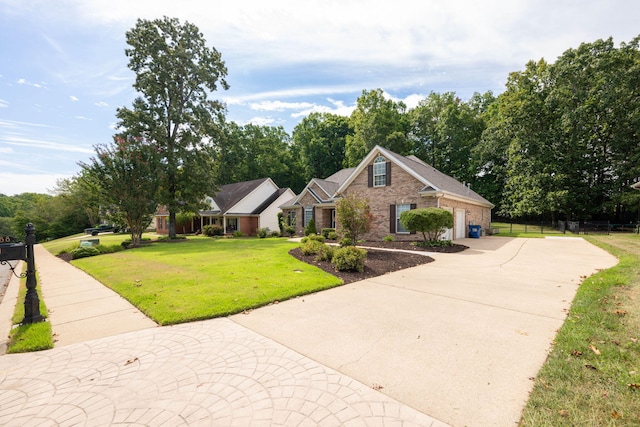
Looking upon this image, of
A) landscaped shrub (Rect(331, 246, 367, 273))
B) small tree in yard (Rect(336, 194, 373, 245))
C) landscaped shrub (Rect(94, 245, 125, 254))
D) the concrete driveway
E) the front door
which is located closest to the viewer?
the concrete driveway

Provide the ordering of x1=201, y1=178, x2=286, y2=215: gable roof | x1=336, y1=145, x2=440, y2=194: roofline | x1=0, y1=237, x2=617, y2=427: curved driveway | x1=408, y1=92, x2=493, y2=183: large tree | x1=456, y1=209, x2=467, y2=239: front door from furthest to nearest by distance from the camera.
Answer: x1=408, y1=92, x2=493, y2=183: large tree < x1=201, y1=178, x2=286, y2=215: gable roof < x1=456, y1=209, x2=467, y2=239: front door < x1=336, y1=145, x2=440, y2=194: roofline < x1=0, y1=237, x2=617, y2=427: curved driveway

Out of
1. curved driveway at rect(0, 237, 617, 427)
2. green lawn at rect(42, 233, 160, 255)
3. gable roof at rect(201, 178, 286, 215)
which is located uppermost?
gable roof at rect(201, 178, 286, 215)

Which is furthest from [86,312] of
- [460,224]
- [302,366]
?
[460,224]

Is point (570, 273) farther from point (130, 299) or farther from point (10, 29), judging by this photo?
point (10, 29)

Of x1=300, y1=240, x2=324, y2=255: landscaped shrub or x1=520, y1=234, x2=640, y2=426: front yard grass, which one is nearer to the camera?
x1=520, y1=234, x2=640, y2=426: front yard grass

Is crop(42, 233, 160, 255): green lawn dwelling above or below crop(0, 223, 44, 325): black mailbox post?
below

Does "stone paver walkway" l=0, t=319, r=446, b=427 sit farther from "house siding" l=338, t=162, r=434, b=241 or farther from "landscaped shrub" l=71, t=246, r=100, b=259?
"house siding" l=338, t=162, r=434, b=241

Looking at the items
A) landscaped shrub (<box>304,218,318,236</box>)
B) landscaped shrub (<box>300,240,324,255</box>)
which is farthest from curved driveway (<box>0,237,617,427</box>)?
landscaped shrub (<box>304,218,318,236</box>)

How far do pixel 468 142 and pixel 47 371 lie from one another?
44181mm

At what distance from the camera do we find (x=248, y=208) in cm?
2811

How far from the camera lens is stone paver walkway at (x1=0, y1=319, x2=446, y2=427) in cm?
243

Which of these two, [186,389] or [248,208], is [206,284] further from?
[248,208]

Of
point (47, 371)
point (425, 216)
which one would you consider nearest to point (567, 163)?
point (425, 216)

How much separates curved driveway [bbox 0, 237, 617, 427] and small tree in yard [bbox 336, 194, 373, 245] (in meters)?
5.92
